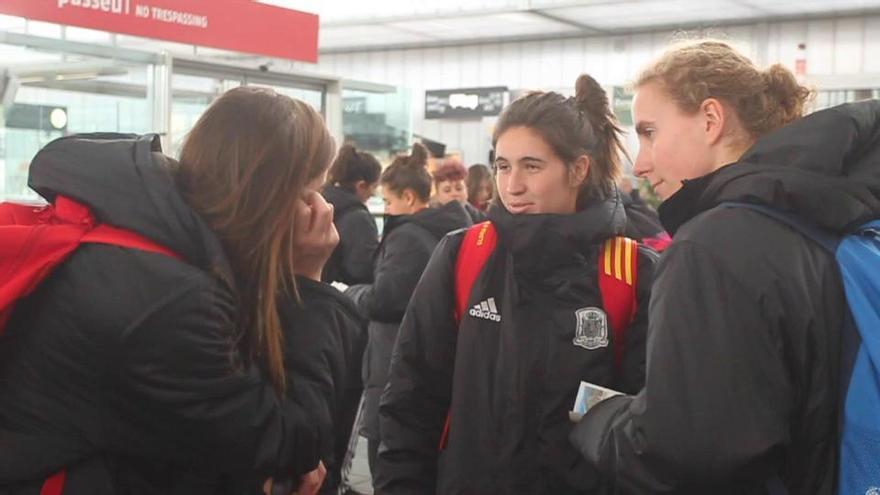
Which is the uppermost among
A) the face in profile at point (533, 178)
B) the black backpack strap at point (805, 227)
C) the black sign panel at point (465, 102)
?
the black sign panel at point (465, 102)

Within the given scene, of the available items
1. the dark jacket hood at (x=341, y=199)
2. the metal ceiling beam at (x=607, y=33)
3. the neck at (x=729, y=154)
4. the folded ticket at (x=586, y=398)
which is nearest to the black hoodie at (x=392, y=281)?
the dark jacket hood at (x=341, y=199)

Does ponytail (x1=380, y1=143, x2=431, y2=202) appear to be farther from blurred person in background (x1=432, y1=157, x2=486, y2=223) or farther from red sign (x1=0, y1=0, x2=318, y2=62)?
red sign (x1=0, y1=0, x2=318, y2=62)

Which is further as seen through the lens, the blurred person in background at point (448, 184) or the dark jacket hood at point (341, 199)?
the blurred person in background at point (448, 184)

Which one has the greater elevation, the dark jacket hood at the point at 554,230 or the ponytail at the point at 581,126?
the ponytail at the point at 581,126

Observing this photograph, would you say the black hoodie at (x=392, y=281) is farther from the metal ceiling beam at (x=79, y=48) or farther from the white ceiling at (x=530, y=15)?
the white ceiling at (x=530, y=15)

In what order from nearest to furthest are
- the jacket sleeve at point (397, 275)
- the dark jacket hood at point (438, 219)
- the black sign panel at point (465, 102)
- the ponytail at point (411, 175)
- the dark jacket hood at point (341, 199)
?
the jacket sleeve at point (397, 275) → the dark jacket hood at point (438, 219) → the ponytail at point (411, 175) → the dark jacket hood at point (341, 199) → the black sign panel at point (465, 102)

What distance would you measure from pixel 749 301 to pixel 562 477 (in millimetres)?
663

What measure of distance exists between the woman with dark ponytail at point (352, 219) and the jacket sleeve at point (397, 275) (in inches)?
21.0

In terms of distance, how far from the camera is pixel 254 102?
5.01 ft

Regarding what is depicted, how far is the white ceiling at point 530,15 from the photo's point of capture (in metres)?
9.70

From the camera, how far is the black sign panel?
12.4 meters

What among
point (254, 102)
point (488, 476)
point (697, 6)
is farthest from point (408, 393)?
point (697, 6)

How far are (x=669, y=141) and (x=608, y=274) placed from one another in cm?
40

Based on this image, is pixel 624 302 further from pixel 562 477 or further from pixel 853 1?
pixel 853 1
